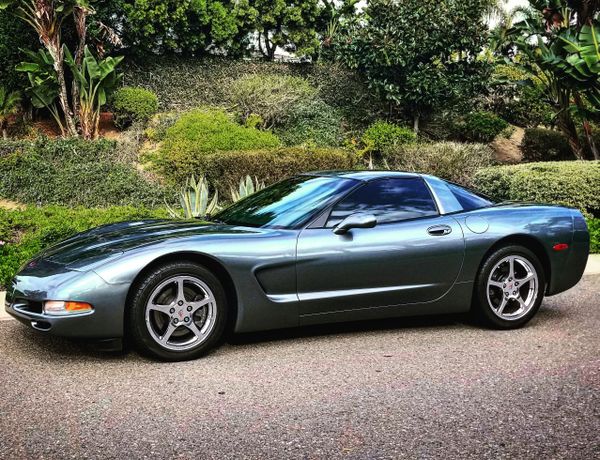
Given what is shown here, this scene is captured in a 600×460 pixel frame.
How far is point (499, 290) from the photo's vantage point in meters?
6.00

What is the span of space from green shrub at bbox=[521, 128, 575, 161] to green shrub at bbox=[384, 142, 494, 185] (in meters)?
4.36

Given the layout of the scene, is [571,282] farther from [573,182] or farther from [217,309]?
[573,182]

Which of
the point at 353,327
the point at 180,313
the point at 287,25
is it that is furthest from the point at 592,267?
the point at 287,25

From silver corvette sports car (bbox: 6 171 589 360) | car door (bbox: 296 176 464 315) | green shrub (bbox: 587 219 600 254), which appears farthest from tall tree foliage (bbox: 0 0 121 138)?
car door (bbox: 296 176 464 315)

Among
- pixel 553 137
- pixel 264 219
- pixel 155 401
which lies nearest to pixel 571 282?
pixel 264 219

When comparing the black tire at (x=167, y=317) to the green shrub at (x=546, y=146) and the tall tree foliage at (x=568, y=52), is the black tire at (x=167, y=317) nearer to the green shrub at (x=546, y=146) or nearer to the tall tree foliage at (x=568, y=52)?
the tall tree foliage at (x=568, y=52)

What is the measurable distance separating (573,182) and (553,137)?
1159 centimetres

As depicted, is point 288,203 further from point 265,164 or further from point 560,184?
point 265,164

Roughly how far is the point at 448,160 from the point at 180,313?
1314cm

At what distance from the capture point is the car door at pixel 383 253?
5285 mm

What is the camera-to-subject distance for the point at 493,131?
23.9 meters

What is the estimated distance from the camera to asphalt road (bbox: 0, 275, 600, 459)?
355 centimetres

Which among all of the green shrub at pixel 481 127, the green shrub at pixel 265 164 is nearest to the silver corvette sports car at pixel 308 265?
the green shrub at pixel 265 164

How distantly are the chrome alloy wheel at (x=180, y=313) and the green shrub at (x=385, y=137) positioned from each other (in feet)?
54.1
